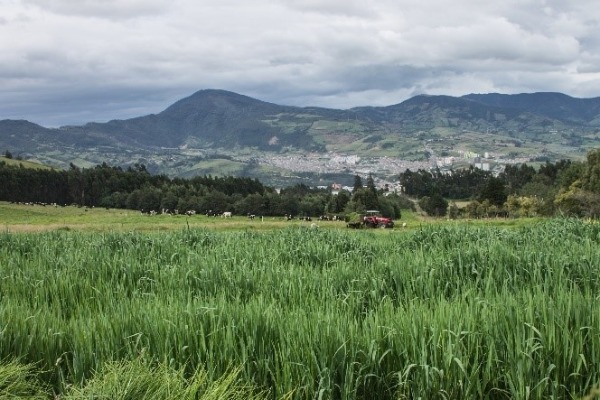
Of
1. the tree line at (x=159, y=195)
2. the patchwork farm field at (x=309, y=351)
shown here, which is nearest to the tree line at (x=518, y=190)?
the patchwork farm field at (x=309, y=351)

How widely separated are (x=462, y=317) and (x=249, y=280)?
4.51 m

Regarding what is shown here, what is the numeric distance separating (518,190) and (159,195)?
93.8 meters

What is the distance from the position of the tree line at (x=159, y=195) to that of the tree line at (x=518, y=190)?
2130 centimetres

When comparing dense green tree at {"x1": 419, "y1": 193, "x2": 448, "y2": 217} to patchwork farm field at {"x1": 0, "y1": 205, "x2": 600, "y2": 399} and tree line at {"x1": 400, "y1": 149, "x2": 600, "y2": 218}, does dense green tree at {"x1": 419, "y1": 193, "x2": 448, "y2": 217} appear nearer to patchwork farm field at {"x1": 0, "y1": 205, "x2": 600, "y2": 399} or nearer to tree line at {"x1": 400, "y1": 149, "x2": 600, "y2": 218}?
tree line at {"x1": 400, "y1": 149, "x2": 600, "y2": 218}

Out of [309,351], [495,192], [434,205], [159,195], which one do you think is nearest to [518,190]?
[434,205]

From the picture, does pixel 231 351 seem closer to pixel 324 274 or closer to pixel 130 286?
pixel 324 274

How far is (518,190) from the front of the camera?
5615 inches

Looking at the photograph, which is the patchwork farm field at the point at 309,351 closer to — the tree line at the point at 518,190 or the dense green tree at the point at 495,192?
the tree line at the point at 518,190

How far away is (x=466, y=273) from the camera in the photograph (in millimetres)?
10289

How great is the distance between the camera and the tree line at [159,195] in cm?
10619

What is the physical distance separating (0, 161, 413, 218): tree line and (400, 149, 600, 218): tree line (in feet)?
69.9

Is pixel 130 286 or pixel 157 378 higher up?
pixel 157 378

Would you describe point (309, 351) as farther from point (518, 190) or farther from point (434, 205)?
point (518, 190)

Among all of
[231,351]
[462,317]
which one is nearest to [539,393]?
[462,317]
